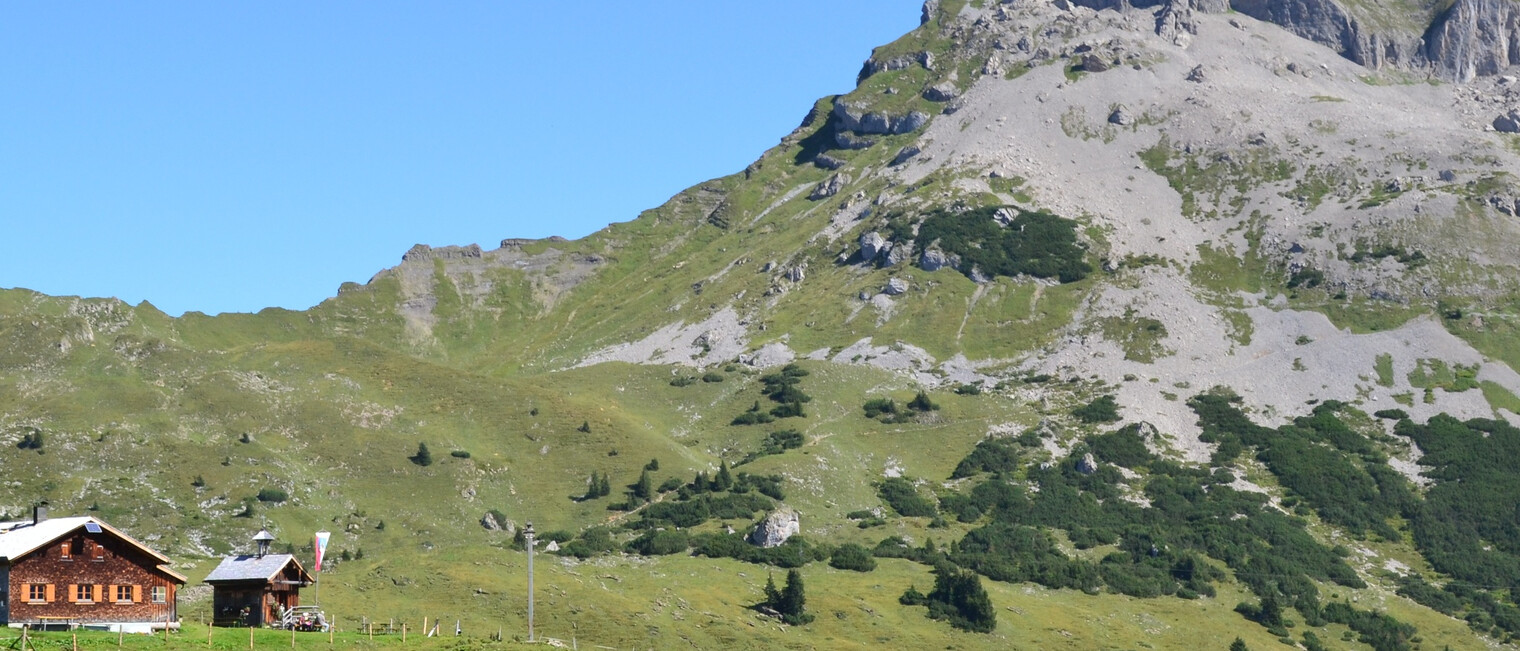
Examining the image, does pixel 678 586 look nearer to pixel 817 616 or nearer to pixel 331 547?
pixel 817 616

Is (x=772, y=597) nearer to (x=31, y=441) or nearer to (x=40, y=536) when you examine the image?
(x=40, y=536)

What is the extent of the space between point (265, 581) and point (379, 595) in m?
48.8

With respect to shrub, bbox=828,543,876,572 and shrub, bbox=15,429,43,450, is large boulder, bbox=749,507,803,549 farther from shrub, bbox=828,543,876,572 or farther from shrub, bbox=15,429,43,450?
shrub, bbox=15,429,43,450

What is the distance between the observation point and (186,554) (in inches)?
6319

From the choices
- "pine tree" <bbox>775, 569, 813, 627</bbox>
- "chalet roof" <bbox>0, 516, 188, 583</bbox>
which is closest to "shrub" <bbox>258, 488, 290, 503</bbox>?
"pine tree" <bbox>775, 569, 813, 627</bbox>

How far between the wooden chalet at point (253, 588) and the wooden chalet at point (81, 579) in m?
5.07

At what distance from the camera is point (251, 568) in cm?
8931

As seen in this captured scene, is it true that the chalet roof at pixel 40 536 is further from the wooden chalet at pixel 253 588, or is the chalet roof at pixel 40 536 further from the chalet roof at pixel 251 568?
the wooden chalet at pixel 253 588

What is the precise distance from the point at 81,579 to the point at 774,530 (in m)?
114

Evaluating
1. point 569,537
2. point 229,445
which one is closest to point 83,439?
point 229,445

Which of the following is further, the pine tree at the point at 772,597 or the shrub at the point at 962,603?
the shrub at the point at 962,603

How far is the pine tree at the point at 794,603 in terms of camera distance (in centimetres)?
15375

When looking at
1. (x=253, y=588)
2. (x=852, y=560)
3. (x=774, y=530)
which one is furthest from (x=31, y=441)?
(x=253, y=588)

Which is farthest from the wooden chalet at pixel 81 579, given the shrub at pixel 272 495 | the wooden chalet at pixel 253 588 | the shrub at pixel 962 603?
the shrub at pixel 272 495
